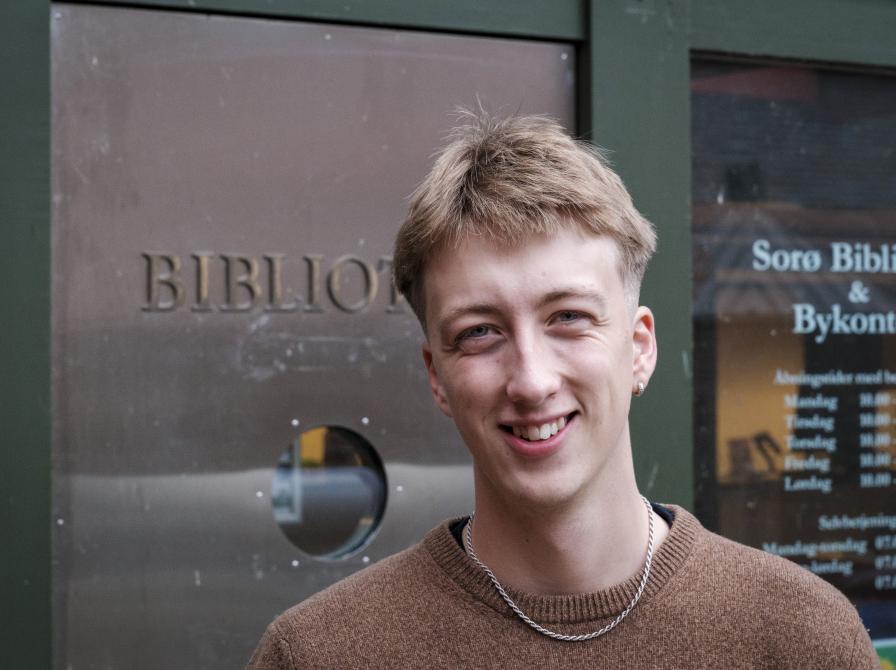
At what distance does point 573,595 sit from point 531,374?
0.36m

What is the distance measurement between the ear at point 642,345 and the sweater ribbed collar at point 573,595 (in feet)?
0.80

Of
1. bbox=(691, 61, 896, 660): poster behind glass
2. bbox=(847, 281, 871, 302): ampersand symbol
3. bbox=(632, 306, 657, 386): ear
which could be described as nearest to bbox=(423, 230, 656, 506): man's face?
bbox=(632, 306, 657, 386): ear


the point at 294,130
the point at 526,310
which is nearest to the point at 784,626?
the point at 526,310

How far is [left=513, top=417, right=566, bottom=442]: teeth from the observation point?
5.77 feet

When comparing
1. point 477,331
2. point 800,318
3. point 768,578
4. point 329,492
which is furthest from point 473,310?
point 800,318

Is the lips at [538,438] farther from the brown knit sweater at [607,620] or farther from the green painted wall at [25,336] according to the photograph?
the green painted wall at [25,336]

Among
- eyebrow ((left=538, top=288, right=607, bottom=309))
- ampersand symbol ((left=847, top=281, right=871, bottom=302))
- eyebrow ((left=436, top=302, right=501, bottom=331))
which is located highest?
ampersand symbol ((left=847, top=281, right=871, bottom=302))

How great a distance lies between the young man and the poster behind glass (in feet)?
7.89

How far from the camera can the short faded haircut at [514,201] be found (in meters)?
1.80

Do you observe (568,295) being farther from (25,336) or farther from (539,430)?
(25,336)

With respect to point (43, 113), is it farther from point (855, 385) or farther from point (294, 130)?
point (855, 385)

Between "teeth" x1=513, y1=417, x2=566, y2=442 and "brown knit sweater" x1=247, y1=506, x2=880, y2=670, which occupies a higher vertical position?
"teeth" x1=513, y1=417, x2=566, y2=442

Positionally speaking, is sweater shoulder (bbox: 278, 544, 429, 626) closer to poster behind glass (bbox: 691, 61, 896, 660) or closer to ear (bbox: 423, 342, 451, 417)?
ear (bbox: 423, 342, 451, 417)

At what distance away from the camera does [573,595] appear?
1.83 meters
